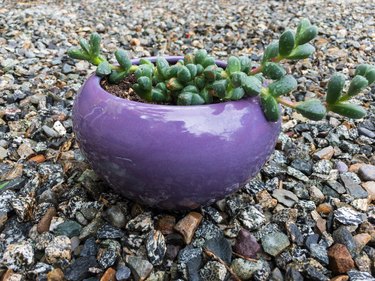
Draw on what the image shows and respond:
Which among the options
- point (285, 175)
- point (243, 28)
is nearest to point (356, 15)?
point (243, 28)

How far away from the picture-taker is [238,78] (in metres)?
1.17

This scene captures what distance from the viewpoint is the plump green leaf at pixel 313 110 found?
118cm

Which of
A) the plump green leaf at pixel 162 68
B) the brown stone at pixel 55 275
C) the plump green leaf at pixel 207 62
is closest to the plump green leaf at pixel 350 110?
the plump green leaf at pixel 207 62

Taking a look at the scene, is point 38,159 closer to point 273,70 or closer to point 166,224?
point 166,224

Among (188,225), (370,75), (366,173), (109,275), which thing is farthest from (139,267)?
(366,173)

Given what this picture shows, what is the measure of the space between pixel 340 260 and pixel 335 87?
1.61 ft

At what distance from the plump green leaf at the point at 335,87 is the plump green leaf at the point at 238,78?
0.75 feet

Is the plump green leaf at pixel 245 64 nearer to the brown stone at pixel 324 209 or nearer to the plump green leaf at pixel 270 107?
the plump green leaf at pixel 270 107

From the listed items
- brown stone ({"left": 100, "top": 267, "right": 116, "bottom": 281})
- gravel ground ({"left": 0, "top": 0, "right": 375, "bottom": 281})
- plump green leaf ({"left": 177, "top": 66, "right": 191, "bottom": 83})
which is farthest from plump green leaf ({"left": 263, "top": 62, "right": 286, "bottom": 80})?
brown stone ({"left": 100, "top": 267, "right": 116, "bottom": 281})

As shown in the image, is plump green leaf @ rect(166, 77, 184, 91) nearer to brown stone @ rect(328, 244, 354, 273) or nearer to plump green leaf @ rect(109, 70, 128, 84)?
plump green leaf @ rect(109, 70, 128, 84)

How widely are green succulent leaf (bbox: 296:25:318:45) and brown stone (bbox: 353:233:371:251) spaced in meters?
0.62

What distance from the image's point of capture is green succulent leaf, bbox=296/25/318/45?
3.91 feet

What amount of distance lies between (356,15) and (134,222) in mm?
3428

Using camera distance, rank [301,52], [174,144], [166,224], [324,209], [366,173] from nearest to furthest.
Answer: [174,144] < [301,52] < [166,224] < [324,209] < [366,173]
